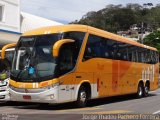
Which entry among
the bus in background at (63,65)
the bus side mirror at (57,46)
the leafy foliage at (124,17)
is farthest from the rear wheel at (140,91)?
the leafy foliage at (124,17)

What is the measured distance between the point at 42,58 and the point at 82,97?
265 centimetres

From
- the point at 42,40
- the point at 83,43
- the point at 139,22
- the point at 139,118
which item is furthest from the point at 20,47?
the point at 139,22

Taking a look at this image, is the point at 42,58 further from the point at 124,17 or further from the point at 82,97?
the point at 124,17

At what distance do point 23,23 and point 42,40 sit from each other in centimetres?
2146

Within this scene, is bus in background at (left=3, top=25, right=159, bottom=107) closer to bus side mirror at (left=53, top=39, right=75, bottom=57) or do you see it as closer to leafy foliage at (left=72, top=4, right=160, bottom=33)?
bus side mirror at (left=53, top=39, right=75, bottom=57)

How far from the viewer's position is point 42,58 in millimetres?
16438

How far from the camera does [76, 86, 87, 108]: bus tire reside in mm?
17562

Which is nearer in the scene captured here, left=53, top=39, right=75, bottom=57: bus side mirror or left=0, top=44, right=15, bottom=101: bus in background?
left=53, top=39, right=75, bottom=57: bus side mirror

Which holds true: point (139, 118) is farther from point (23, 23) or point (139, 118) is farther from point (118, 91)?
point (23, 23)

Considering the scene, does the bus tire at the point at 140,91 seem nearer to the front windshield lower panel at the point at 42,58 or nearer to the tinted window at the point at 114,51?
the tinted window at the point at 114,51

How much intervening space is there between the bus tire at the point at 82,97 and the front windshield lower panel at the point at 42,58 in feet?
4.47

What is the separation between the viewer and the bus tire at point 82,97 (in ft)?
57.6

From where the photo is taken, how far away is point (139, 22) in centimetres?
13062

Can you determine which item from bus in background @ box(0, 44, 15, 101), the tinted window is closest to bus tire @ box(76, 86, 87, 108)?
the tinted window
